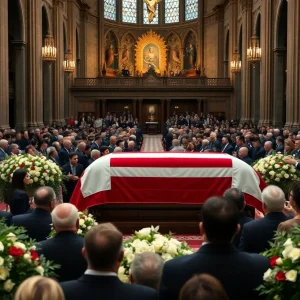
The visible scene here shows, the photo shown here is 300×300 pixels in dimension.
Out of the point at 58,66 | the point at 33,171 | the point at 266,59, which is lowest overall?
the point at 33,171

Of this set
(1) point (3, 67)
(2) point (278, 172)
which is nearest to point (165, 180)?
(2) point (278, 172)

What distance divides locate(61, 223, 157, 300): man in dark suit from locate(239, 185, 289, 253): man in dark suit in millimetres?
2407

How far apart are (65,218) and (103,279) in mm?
1557

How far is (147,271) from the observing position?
12.8 ft

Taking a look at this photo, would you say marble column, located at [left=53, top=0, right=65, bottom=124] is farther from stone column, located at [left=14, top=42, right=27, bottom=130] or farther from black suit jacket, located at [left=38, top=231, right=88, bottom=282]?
black suit jacket, located at [left=38, top=231, right=88, bottom=282]

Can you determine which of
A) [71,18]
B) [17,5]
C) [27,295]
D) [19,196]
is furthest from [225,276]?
[71,18]

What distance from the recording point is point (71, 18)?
4012cm

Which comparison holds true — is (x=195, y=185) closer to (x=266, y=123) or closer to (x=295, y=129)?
(x=295, y=129)

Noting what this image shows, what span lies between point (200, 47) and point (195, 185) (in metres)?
40.4

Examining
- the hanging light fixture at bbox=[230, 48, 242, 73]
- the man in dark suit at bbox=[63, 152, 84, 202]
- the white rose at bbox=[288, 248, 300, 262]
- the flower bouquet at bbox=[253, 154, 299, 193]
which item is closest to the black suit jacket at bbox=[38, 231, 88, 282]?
the white rose at bbox=[288, 248, 300, 262]

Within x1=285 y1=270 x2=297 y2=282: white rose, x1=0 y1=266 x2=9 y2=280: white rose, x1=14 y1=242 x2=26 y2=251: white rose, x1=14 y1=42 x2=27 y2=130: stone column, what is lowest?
x1=0 y1=266 x2=9 y2=280: white rose

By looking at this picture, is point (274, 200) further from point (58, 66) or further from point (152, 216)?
point (58, 66)

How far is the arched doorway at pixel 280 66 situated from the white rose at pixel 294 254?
2475 centimetres

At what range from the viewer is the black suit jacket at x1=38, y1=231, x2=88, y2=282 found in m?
4.91
